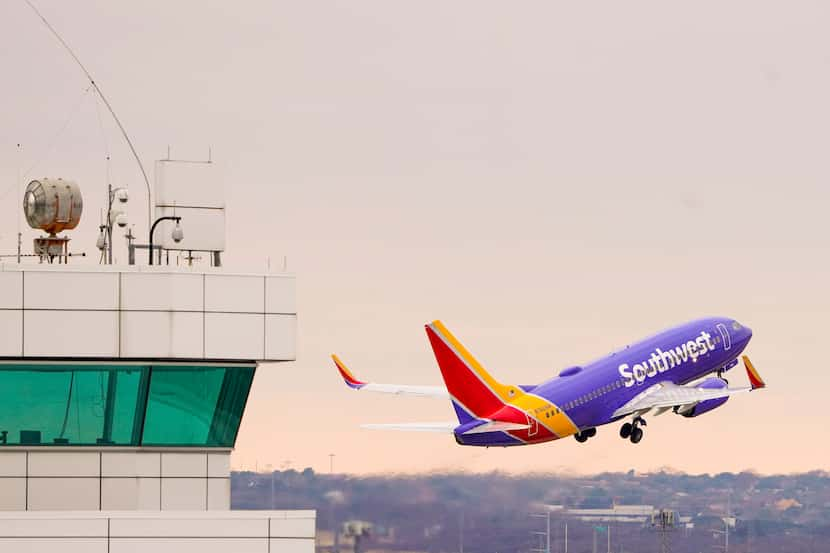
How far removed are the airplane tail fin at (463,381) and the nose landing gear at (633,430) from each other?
51.8 ft

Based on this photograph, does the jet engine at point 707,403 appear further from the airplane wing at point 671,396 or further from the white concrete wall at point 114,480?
the white concrete wall at point 114,480

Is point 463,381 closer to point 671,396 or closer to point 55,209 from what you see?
point 671,396

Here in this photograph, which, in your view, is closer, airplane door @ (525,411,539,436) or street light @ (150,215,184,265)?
street light @ (150,215,184,265)

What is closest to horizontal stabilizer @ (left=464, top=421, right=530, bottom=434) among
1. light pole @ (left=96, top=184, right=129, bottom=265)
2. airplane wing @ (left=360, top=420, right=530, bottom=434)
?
airplane wing @ (left=360, top=420, right=530, bottom=434)

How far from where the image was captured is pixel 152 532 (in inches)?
1516

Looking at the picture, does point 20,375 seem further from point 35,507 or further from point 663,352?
point 663,352

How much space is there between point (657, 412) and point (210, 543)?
8753 centimetres

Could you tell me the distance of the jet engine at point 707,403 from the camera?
12550cm

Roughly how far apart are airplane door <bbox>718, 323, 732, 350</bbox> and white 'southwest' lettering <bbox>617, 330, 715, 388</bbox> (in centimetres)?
89

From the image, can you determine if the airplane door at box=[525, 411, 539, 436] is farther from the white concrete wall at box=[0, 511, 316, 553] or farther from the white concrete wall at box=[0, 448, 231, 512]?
the white concrete wall at box=[0, 511, 316, 553]

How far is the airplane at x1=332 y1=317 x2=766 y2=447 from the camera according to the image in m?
112

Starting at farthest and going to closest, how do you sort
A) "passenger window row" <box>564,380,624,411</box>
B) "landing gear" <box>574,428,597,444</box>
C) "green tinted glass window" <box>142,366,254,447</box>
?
"landing gear" <box>574,428,597,444</box>, "passenger window row" <box>564,380,624,411</box>, "green tinted glass window" <box>142,366,254,447</box>

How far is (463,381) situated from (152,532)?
73431 mm

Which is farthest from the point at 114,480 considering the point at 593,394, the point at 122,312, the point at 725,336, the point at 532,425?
the point at 725,336
